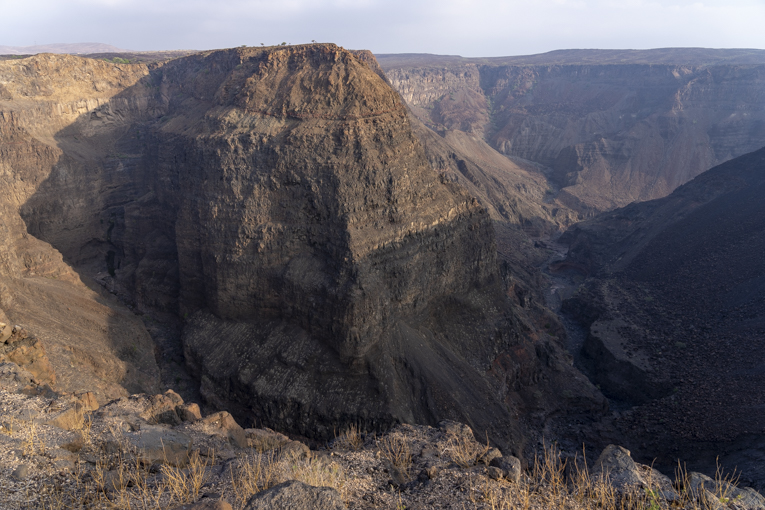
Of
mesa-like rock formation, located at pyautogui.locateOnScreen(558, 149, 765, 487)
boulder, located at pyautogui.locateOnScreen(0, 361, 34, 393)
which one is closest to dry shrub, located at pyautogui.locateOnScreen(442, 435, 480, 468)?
boulder, located at pyautogui.locateOnScreen(0, 361, 34, 393)

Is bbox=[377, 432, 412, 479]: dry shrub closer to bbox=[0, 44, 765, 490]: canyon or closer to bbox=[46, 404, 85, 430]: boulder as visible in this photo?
bbox=[46, 404, 85, 430]: boulder

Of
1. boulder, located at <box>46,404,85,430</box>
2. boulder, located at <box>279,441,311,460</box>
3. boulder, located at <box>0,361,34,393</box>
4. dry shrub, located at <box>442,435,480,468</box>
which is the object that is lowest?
dry shrub, located at <box>442,435,480,468</box>

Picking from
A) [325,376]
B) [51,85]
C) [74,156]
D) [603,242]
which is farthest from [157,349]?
[603,242]

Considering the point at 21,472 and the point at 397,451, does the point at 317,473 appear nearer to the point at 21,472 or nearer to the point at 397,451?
the point at 397,451

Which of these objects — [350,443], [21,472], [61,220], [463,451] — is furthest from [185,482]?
[61,220]

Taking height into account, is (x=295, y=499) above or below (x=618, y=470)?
above
